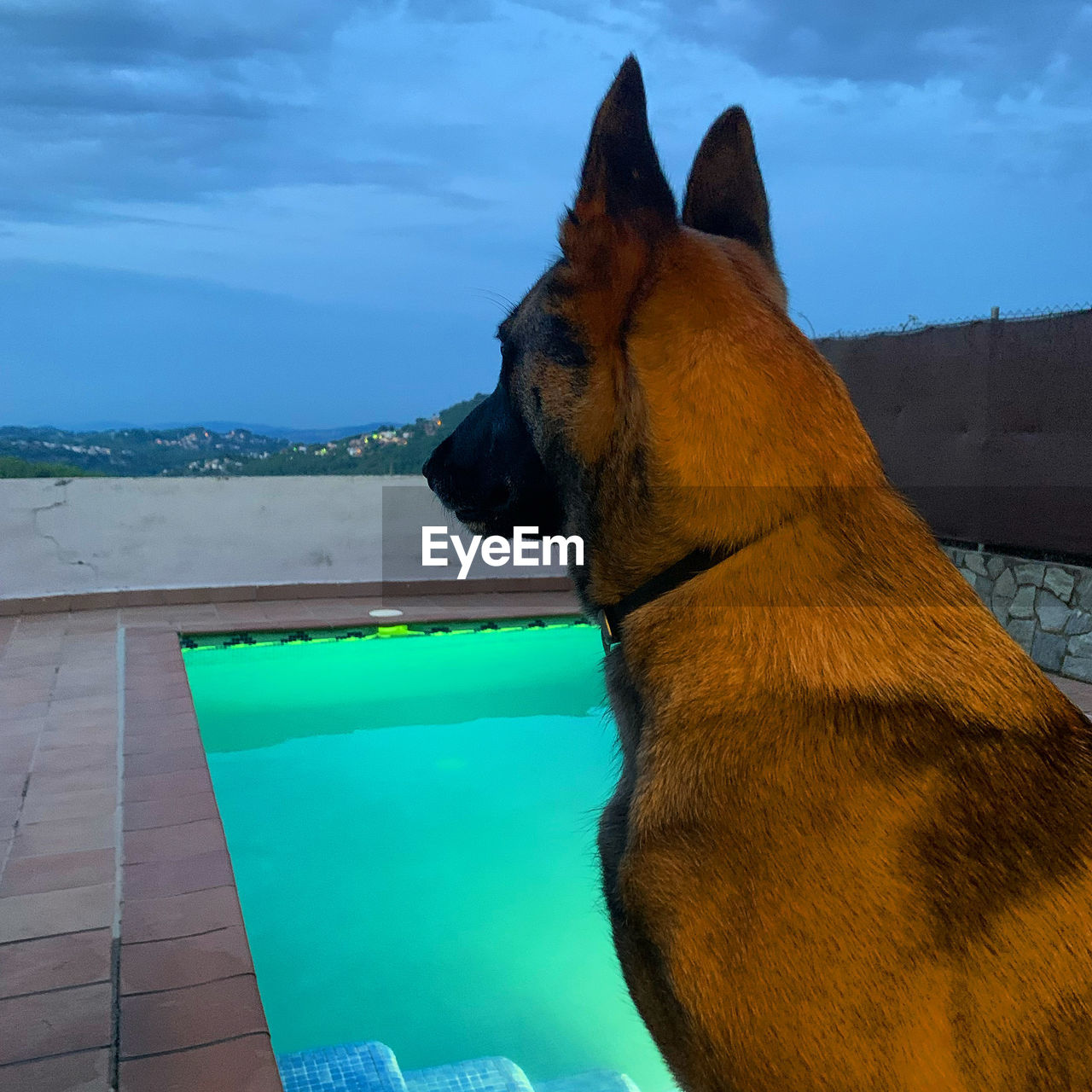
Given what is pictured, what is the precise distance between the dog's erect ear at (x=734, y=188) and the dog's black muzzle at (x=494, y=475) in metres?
0.41

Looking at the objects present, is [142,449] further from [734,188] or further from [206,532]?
[734,188]

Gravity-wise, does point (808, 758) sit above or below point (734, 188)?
below

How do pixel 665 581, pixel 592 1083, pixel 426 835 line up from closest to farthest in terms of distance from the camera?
pixel 665 581 < pixel 592 1083 < pixel 426 835

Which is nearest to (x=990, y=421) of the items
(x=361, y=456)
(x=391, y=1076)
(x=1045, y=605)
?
(x=1045, y=605)

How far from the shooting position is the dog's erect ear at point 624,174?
3.32 feet

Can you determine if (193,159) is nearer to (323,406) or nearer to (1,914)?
(323,406)

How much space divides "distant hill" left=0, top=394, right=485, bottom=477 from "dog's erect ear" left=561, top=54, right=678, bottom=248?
17.6ft

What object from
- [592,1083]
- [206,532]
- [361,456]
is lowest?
[592,1083]

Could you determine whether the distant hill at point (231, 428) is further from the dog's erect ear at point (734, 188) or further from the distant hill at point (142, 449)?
the dog's erect ear at point (734, 188)

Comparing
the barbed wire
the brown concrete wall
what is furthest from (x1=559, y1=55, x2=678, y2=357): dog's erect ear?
the barbed wire

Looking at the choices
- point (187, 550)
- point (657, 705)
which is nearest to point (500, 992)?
point (657, 705)

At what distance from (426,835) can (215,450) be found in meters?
4.86

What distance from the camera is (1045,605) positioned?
5055 mm

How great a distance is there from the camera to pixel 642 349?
104cm
